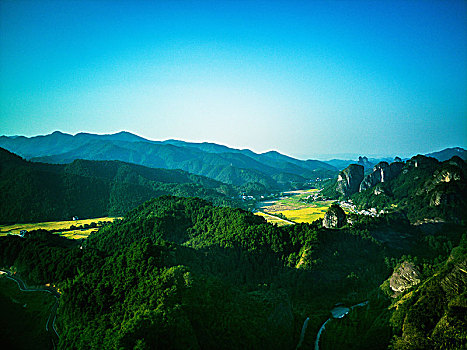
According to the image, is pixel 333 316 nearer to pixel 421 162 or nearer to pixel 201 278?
pixel 201 278

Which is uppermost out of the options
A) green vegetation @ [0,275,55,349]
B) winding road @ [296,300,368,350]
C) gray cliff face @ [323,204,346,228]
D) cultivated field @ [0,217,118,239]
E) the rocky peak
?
the rocky peak

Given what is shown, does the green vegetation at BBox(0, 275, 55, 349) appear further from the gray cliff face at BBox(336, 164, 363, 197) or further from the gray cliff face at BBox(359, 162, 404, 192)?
the gray cliff face at BBox(336, 164, 363, 197)

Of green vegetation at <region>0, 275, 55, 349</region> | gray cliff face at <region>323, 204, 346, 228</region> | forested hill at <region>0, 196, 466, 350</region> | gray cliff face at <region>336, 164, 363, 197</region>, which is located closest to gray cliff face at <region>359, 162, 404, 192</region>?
gray cliff face at <region>336, 164, 363, 197</region>

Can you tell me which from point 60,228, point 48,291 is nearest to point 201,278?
point 48,291

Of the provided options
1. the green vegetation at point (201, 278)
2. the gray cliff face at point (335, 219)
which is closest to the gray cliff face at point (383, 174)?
the gray cliff face at point (335, 219)

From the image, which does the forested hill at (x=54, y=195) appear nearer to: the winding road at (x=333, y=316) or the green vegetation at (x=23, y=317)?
the green vegetation at (x=23, y=317)

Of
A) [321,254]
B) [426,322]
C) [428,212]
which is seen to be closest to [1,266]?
[321,254]
